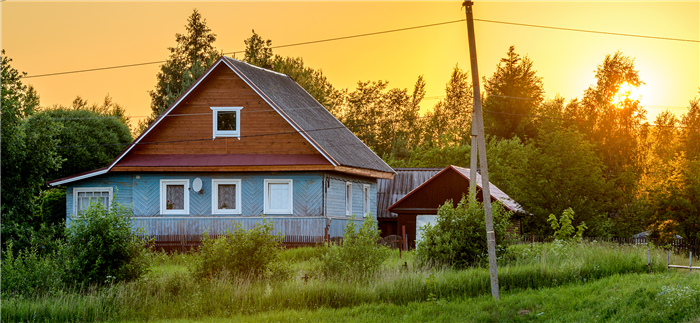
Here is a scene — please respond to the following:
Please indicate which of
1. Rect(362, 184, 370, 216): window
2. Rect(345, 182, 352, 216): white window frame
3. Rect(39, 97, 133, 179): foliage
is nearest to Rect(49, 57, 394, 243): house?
Rect(345, 182, 352, 216): white window frame

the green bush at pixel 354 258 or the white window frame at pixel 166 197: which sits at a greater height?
the white window frame at pixel 166 197

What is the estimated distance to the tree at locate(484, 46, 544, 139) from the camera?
62.5 metres

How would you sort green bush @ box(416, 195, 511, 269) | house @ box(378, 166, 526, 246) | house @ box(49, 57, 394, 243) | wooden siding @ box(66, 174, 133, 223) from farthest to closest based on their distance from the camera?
house @ box(378, 166, 526, 246), wooden siding @ box(66, 174, 133, 223), house @ box(49, 57, 394, 243), green bush @ box(416, 195, 511, 269)

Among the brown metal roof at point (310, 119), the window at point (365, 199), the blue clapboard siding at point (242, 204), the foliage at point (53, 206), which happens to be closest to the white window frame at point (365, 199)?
the window at point (365, 199)

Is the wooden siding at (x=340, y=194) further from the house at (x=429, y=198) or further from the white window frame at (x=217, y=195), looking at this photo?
the white window frame at (x=217, y=195)

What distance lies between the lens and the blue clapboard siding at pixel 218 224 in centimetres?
2902

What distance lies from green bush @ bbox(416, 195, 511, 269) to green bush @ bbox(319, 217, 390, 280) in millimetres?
1794

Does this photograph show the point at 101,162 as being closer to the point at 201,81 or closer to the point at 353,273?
the point at 201,81

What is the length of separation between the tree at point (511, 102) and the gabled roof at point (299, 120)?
90.0 ft

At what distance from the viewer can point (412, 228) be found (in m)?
33.1

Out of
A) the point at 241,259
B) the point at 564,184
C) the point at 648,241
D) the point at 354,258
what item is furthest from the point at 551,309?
the point at 564,184

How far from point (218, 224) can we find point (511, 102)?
39457 mm

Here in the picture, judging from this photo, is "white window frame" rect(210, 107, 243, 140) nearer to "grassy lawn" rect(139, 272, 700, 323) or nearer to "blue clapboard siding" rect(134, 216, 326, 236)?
"blue clapboard siding" rect(134, 216, 326, 236)

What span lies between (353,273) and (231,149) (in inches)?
496
